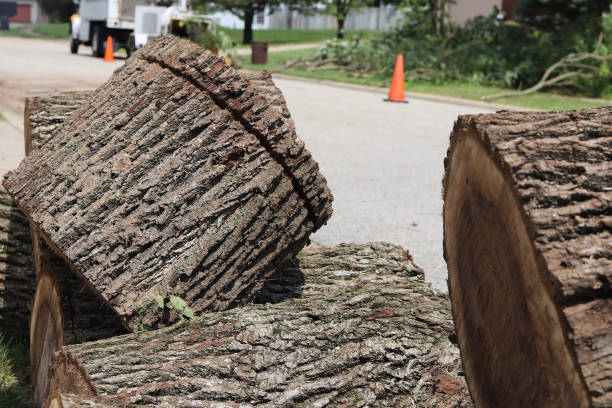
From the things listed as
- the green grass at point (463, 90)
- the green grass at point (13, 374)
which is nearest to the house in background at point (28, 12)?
the green grass at point (463, 90)

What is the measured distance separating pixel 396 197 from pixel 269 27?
173 ft

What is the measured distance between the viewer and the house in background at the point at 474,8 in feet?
76.8

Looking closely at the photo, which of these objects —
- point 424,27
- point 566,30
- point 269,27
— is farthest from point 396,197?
point 269,27

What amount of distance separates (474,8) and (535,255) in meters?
24.4

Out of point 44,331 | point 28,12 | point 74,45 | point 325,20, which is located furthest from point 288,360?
point 28,12

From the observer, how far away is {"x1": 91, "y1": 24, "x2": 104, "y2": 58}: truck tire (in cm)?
2459

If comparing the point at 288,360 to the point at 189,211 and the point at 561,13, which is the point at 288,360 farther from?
the point at 561,13

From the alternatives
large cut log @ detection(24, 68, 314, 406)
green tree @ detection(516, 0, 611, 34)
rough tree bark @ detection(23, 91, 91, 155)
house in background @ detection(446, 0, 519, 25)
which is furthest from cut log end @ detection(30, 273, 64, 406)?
house in background @ detection(446, 0, 519, 25)

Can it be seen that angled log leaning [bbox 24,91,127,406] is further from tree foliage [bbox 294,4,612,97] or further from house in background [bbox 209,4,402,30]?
house in background [bbox 209,4,402,30]

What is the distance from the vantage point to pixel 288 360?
241 cm

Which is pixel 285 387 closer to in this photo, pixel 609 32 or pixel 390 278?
pixel 390 278

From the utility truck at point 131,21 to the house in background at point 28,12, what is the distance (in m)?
46.0

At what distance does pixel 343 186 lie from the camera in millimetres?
7051

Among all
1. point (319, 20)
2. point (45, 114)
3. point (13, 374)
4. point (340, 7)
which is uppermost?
point (319, 20)
